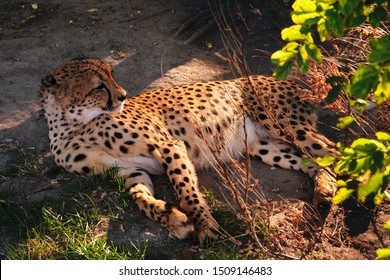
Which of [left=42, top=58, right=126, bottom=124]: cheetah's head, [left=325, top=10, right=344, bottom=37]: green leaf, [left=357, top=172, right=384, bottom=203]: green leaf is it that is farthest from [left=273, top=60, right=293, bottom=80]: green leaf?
[left=42, top=58, right=126, bottom=124]: cheetah's head

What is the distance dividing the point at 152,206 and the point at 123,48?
10.4 feet

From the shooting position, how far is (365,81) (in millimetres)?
2256

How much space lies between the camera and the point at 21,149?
557 centimetres

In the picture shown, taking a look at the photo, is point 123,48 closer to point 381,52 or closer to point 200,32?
point 200,32

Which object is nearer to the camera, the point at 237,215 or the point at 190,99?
the point at 237,215

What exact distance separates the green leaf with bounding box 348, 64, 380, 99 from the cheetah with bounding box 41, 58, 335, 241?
225 centimetres

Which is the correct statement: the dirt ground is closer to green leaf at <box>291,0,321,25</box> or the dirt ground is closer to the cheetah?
the cheetah

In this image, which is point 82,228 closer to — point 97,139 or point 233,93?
point 97,139

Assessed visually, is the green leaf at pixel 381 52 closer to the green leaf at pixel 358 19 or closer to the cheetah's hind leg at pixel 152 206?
the green leaf at pixel 358 19

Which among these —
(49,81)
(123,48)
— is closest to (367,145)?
(49,81)

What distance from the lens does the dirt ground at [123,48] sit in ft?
Answer: 18.7
